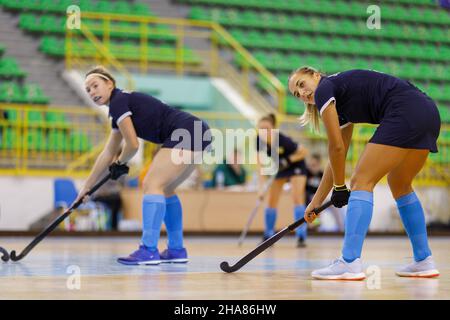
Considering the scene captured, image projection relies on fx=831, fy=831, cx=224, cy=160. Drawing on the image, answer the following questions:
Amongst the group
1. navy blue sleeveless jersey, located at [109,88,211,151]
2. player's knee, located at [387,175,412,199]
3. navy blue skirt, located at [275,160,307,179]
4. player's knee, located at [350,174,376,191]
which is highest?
navy blue sleeveless jersey, located at [109,88,211,151]

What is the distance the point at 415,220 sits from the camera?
5121mm

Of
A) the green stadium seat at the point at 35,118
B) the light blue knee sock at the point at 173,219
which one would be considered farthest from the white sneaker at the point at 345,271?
the green stadium seat at the point at 35,118

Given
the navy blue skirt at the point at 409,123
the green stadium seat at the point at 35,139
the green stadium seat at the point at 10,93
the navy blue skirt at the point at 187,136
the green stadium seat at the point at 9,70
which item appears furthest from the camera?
the green stadium seat at the point at 9,70

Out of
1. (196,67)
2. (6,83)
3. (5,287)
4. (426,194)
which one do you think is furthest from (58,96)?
(5,287)

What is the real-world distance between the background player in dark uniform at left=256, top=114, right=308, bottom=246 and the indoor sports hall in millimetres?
23

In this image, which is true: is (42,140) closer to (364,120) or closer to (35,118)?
(35,118)

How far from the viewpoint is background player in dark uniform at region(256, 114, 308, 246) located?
9898mm

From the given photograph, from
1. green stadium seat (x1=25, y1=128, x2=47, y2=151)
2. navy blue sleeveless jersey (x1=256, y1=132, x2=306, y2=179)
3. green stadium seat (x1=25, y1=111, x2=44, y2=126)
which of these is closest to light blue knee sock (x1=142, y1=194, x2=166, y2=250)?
navy blue sleeveless jersey (x1=256, y1=132, x2=306, y2=179)

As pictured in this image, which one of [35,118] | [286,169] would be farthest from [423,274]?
[35,118]

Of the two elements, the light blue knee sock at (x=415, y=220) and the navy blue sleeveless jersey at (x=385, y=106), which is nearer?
the navy blue sleeveless jersey at (x=385, y=106)

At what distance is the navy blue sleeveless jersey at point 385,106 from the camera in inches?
185

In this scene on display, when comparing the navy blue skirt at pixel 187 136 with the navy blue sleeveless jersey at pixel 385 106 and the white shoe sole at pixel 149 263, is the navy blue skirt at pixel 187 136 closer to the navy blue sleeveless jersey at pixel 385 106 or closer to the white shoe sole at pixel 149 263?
the white shoe sole at pixel 149 263

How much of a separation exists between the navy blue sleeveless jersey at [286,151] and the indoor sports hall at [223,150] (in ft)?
0.07

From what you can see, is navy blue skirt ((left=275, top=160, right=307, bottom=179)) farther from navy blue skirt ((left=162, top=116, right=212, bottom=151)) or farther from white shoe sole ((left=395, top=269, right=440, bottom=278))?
white shoe sole ((left=395, top=269, right=440, bottom=278))
